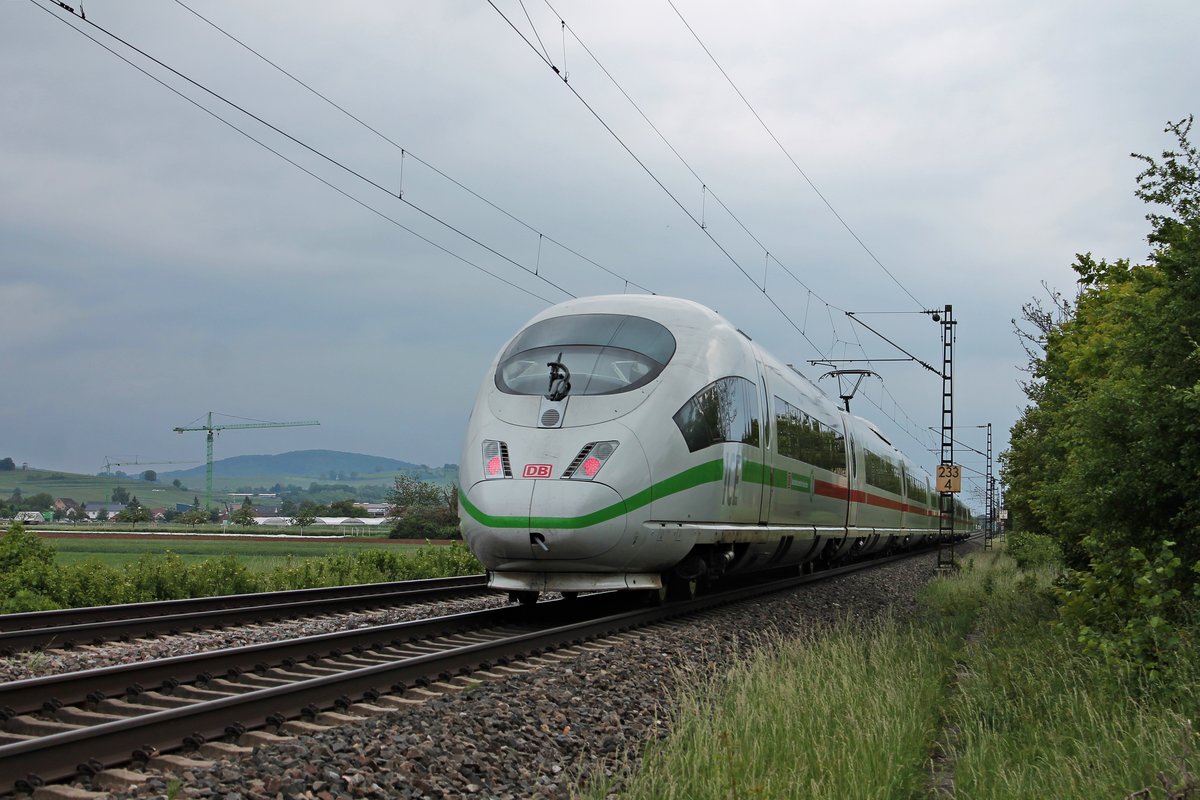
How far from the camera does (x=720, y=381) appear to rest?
1272cm

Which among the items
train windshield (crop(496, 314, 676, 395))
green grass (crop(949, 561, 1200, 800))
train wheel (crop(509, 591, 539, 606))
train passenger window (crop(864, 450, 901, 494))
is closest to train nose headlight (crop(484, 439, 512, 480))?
train windshield (crop(496, 314, 676, 395))

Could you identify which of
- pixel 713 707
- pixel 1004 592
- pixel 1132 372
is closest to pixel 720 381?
pixel 1132 372

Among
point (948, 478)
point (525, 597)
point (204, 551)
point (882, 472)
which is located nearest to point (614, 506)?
point (525, 597)

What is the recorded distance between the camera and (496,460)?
10883 millimetres

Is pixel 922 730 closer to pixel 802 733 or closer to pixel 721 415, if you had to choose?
pixel 802 733

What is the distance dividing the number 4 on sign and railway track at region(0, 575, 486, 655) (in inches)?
694

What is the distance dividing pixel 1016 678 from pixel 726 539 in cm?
433

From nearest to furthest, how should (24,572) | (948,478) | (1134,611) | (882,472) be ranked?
(1134,611) < (24,572) < (882,472) < (948,478)

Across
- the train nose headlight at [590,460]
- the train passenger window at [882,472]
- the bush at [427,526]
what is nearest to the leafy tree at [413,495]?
the bush at [427,526]

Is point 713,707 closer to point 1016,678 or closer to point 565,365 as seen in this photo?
point 1016,678

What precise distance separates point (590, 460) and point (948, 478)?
2110 centimetres

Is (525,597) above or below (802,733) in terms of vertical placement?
above

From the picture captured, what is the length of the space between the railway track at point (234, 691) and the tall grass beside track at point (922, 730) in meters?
1.76

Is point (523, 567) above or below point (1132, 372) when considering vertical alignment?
below
